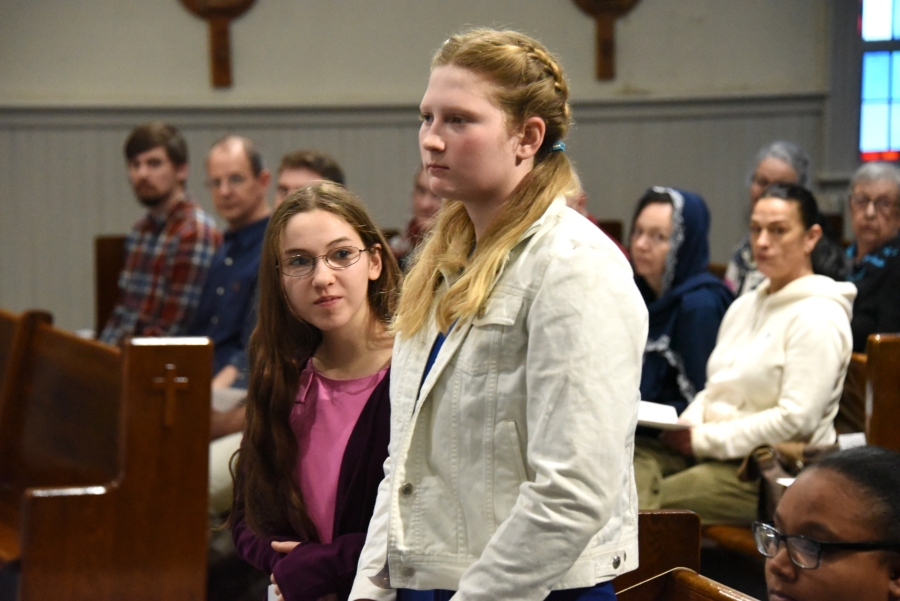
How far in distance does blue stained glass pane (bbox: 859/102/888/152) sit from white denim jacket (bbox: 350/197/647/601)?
226 inches

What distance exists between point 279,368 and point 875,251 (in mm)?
3035

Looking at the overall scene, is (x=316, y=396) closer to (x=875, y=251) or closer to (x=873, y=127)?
(x=875, y=251)

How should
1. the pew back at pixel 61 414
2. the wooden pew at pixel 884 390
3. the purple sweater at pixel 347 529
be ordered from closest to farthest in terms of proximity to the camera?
the purple sweater at pixel 347 529, the wooden pew at pixel 884 390, the pew back at pixel 61 414

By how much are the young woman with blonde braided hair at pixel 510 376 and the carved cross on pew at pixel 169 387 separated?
1521 millimetres

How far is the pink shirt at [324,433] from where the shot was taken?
187cm

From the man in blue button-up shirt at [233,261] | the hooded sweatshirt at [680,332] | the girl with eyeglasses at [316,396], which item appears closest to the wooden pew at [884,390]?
the hooded sweatshirt at [680,332]

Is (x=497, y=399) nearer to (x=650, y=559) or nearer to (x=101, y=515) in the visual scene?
(x=650, y=559)

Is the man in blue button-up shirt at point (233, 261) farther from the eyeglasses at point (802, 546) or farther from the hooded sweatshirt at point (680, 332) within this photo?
the eyeglasses at point (802, 546)

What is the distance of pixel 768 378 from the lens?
3.16 metres

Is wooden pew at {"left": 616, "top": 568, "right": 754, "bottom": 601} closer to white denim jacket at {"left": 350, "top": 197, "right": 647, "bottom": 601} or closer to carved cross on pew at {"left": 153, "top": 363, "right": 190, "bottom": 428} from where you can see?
white denim jacket at {"left": 350, "top": 197, "right": 647, "bottom": 601}

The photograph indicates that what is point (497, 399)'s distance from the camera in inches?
53.9

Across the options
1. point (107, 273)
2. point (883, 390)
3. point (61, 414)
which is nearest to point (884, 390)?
point (883, 390)

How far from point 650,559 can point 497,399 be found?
982 mm

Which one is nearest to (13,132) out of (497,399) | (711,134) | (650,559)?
(711,134)
